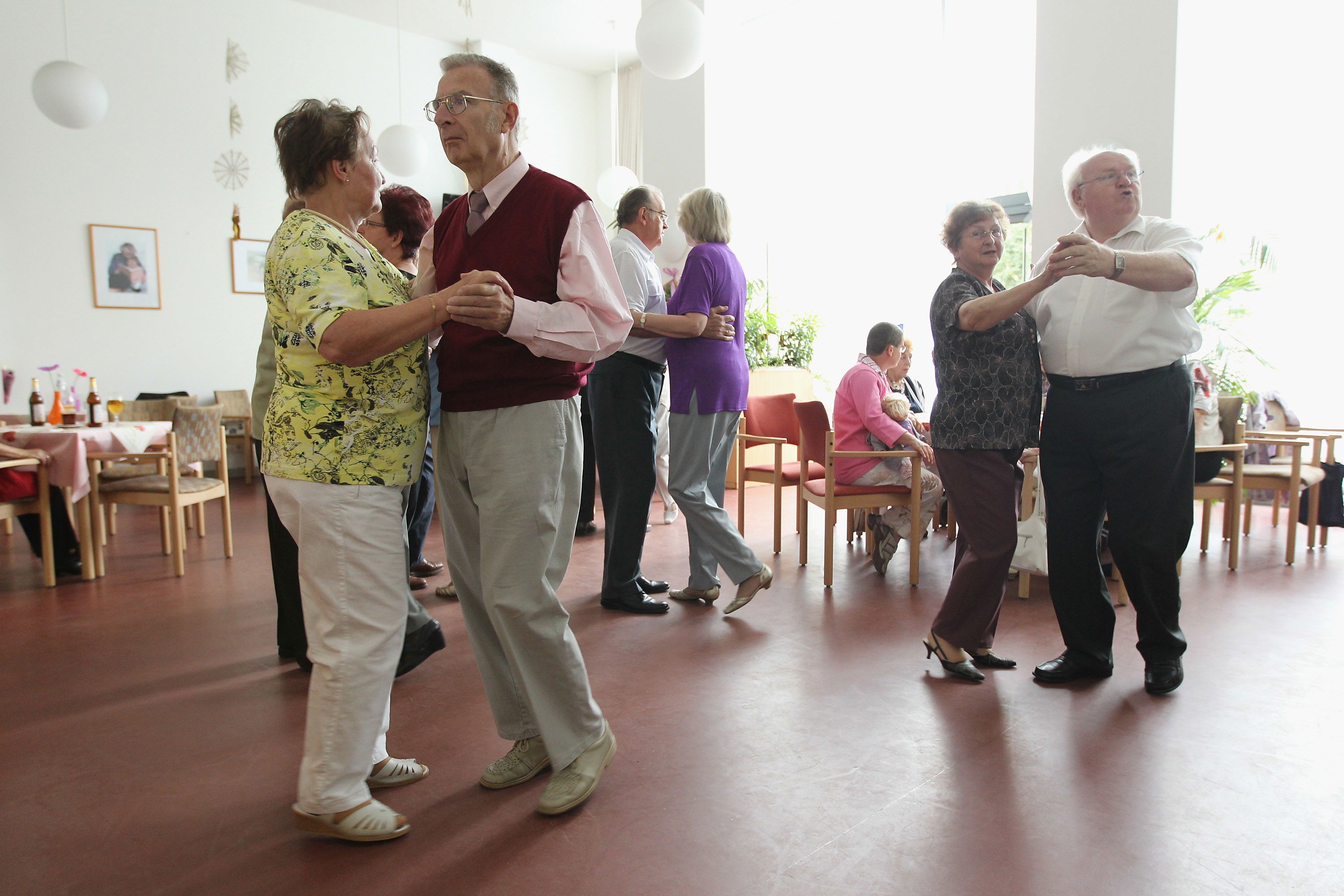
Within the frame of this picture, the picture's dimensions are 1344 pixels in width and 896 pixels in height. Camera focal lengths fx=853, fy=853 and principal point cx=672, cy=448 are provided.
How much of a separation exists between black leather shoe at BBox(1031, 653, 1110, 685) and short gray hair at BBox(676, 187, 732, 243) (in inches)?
80.2

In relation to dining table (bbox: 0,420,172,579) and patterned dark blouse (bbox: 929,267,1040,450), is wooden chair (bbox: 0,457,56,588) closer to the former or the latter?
dining table (bbox: 0,420,172,579)

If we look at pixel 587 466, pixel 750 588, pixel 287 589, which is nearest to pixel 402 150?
pixel 587 466

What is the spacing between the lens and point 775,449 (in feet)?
15.3

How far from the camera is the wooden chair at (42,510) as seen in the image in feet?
13.4

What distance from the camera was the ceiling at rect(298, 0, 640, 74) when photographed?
8.63 metres

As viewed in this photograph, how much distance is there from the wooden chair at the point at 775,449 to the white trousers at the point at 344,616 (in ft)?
9.46

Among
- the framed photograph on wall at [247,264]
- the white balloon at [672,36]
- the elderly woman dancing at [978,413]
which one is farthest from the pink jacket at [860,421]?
the framed photograph on wall at [247,264]

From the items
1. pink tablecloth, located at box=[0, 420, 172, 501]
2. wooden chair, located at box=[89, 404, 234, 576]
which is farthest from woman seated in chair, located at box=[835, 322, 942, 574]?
pink tablecloth, located at box=[0, 420, 172, 501]

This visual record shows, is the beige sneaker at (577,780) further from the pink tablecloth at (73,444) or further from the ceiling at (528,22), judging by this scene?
the ceiling at (528,22)

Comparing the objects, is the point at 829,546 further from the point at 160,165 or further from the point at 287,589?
the point at 160,165

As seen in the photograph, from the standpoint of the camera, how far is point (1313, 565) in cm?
428

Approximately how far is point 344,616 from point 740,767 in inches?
41.7

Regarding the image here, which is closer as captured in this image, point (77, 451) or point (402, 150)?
point (77, 451)

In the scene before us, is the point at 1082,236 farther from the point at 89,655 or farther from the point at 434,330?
Answer: the point at 89,655
